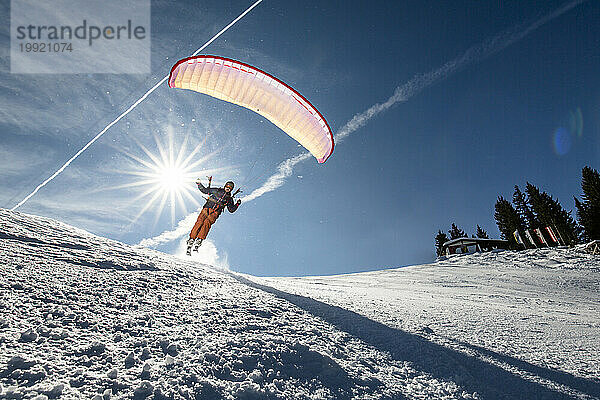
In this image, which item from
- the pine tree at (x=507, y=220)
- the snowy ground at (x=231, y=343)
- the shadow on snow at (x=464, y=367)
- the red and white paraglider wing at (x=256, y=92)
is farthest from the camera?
the pine tree at (x=507, y=220)

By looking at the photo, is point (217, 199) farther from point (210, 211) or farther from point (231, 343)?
point (231, 343)

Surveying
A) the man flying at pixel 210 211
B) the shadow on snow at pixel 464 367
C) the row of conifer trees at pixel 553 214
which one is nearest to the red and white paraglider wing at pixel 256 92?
the man flying at pixel 210 211

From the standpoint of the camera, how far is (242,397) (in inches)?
70.8

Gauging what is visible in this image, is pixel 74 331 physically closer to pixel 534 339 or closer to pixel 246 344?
pixel 246 344

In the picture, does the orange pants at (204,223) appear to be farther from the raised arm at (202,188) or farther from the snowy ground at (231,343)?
the snowy ground at (231,343)

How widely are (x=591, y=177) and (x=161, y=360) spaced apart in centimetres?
5527

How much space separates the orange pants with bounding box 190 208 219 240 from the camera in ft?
31.0

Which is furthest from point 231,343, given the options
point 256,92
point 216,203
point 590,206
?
point 590,206

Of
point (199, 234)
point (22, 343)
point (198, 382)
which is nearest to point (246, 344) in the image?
point (198, 382)

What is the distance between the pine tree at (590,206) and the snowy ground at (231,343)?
1850 inches

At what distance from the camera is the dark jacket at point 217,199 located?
31.4 ft

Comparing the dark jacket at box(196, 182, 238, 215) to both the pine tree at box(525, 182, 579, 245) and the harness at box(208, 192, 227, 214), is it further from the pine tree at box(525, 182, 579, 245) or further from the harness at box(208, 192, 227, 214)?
the pine tree at box(525, 182, 579, 245)

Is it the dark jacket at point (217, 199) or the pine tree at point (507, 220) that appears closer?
the dark jacket at point (217, 199)

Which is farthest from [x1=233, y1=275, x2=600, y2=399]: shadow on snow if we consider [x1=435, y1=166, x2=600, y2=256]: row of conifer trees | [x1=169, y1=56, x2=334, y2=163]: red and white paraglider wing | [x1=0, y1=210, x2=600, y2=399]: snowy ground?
[x1=435, y1=166, x2=600, y2=256]: row of conifer trees
